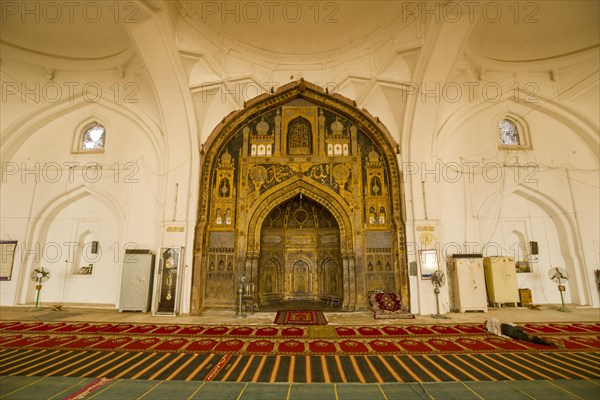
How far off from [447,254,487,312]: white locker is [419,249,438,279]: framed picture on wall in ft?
2.64

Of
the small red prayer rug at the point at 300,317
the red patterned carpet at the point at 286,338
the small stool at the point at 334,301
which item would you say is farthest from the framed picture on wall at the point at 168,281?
the small stool at the point at 334,301

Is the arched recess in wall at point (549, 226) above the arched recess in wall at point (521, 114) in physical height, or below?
below

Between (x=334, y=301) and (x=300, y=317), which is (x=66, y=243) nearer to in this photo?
(x=300, y=317)

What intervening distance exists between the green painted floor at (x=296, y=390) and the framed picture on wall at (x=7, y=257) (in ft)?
27.9

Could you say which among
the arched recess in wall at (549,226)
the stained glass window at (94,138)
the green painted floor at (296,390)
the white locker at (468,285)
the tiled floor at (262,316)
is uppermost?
the stained glass window at (94,138)

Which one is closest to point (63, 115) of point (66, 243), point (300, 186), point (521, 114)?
point (66, 243)

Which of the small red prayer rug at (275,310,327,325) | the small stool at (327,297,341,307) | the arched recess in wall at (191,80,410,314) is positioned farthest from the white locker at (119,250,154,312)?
the small stool at (327,297,341,307)

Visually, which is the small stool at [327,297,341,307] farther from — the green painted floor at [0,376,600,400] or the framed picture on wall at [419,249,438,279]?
the green painted floor at [0,376,600,400]

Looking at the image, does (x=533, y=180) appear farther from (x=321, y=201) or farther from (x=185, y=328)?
(x=185, y=328)

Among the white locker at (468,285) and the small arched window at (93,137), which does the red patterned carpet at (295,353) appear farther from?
the small arched window at (93,137)

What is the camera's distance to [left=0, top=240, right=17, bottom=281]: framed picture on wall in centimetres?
972

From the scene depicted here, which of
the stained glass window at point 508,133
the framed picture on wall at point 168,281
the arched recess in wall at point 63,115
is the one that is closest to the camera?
the framed picture on wall at point 168,281

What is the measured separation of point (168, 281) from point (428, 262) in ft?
23.8

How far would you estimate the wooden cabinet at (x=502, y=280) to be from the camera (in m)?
9.26
